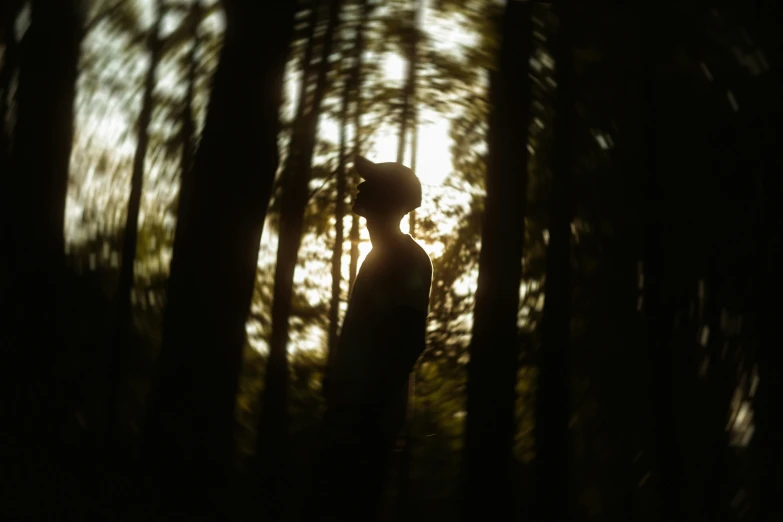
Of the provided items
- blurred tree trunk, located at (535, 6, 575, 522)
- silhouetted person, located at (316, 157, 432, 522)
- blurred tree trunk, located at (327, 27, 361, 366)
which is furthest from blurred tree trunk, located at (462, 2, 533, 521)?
blurred tree trunk, located at (327, 27, 361, 366)

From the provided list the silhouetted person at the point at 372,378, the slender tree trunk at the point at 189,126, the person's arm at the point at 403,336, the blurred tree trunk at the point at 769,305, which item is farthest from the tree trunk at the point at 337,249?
the blurred tree trunk at the point at 769,305

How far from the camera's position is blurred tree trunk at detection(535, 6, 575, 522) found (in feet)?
11.5

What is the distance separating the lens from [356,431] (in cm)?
220

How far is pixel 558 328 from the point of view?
3986 mm

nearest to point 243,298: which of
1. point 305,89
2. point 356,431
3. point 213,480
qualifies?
point 356,431

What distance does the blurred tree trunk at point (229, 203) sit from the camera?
2709 millimetres

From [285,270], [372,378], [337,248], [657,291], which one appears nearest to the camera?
[372,378]

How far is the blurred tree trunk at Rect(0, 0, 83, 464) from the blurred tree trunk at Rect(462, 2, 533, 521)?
223cm

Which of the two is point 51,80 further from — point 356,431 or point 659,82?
point 659,82

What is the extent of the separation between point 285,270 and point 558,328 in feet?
7.68

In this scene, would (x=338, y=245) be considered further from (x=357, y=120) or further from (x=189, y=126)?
(x=189, y=126)

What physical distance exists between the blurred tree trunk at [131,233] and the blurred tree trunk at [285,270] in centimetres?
100

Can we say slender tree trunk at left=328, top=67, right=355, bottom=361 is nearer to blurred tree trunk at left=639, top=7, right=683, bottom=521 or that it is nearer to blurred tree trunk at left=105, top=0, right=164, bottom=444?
blurred tree trunk at left=105, top=0, right=164, bottom=444

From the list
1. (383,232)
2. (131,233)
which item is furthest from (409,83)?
(383,232)
